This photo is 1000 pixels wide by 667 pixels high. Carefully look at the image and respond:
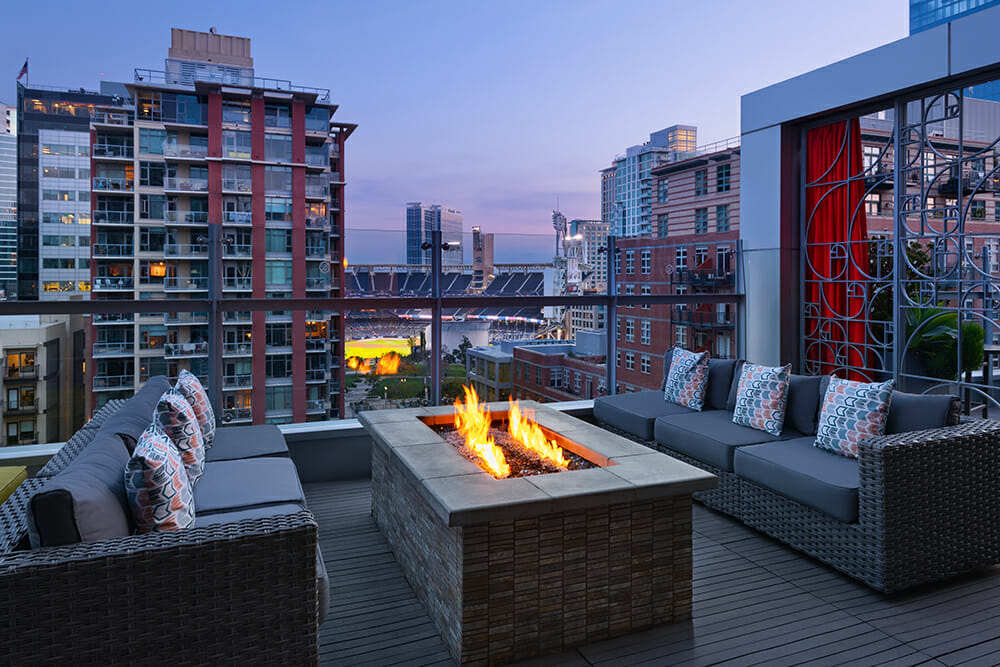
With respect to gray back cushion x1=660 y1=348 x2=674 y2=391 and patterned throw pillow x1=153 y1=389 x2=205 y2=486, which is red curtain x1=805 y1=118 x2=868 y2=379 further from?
patterned throw pillow x1=153 y1=389 x2=205 y2=486

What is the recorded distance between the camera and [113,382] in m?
4.15

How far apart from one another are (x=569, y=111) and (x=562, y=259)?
4.87m

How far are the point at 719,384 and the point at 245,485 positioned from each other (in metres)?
3.12

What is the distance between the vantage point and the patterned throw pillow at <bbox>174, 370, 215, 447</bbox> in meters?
3.48

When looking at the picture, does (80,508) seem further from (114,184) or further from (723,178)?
(723,178)

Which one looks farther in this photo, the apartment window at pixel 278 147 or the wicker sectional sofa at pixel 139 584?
the apartment window at pixel 278 147

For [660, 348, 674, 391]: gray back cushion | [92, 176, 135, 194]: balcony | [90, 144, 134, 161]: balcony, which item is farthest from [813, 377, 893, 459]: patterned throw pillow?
[90, 144, 134, 161]: balcony

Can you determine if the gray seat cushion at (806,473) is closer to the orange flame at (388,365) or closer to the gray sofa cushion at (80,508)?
the orange flame at (388,365)

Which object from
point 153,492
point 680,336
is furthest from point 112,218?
point 680,336

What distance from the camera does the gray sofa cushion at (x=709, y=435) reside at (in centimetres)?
367

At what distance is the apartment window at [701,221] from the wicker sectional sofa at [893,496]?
280 cm

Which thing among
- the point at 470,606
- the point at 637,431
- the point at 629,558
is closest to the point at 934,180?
the point at 637,431

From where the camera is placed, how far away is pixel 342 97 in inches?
377

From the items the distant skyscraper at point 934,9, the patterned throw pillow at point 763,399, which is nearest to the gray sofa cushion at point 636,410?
the patterned throw pillow at point 763,399
